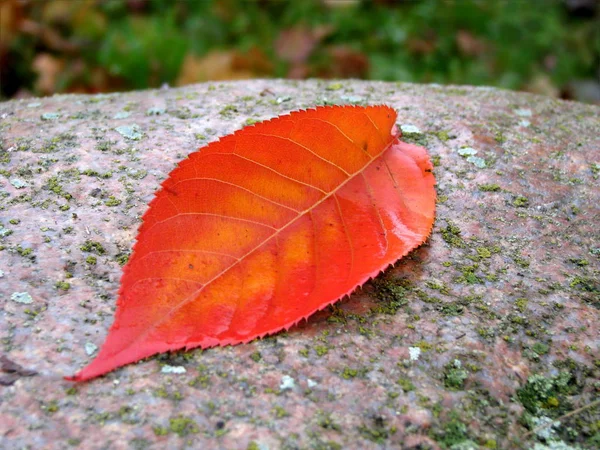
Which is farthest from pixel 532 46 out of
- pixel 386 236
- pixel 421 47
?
pixel 386 236

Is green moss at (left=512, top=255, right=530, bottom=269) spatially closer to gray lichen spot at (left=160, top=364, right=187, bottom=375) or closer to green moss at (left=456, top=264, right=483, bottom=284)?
green moss at (left=456, top=264, right=483, bottom=284)

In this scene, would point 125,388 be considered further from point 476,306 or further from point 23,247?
point 476,306

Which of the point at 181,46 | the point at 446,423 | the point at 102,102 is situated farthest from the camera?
the point at 181,46

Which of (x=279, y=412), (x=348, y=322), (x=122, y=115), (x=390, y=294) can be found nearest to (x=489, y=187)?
(x=390, y=294)

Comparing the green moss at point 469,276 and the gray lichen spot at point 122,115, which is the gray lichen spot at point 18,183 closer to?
the gray lichen spot at point 122,115

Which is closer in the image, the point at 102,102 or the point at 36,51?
the point at 102,102

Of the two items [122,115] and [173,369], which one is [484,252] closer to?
[173,369]
